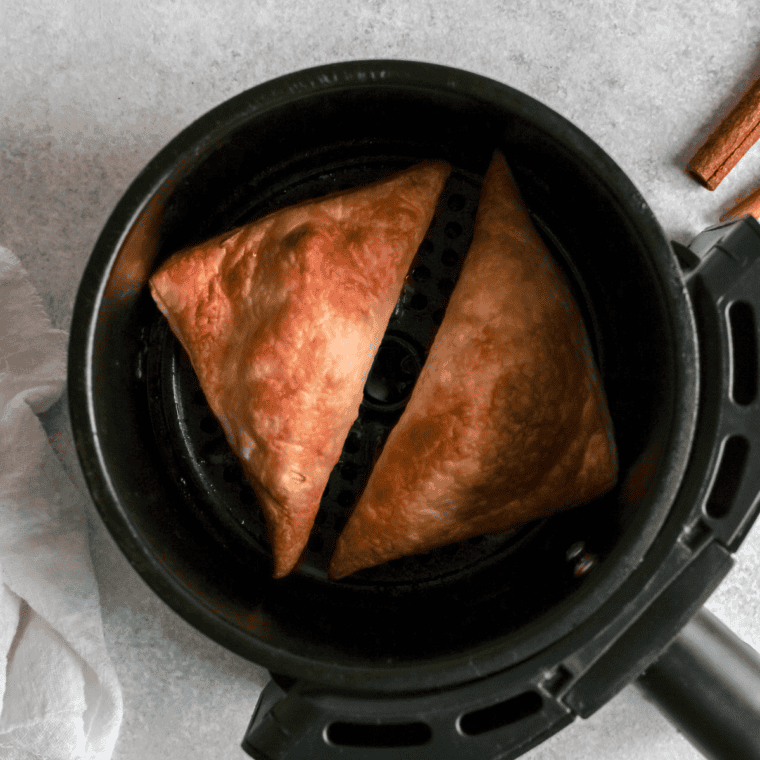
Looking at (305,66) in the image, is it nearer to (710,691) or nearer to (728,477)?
(728,477)

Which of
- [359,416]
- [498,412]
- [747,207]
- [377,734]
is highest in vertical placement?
[747,207]

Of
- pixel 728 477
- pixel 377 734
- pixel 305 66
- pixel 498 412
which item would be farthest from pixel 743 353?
pixel 305 66

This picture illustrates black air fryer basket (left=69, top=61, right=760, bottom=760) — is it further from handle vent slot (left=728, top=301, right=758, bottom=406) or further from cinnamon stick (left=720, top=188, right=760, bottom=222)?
cinnamon stick (left=720, top=188, right=760, bottom=222)

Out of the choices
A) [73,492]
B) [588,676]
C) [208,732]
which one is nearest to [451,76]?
[588,676]

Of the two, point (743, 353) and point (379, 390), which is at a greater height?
point (743, 353)

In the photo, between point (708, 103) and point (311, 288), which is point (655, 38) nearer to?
point (708, 103)

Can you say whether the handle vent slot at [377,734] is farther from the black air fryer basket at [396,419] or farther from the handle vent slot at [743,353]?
the handle vent slot at [743,353]

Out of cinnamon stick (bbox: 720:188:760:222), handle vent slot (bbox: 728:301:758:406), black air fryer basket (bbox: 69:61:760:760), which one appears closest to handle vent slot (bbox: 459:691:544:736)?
black air fryer basket (bbox: 69:61:760:760)
